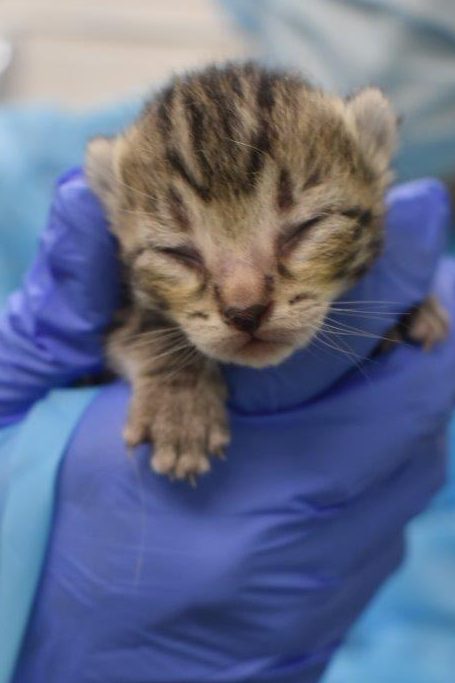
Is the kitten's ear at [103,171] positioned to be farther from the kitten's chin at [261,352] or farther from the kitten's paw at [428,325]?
the kitten's paw at [428,325]

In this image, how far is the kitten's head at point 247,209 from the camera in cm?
104

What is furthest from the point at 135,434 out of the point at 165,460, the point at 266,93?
the point at 266,93

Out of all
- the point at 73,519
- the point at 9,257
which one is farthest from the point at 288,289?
the point at 9,257

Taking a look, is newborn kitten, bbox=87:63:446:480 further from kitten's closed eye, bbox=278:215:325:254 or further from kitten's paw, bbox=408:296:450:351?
kitten's paw, bbox=408:296:450:351

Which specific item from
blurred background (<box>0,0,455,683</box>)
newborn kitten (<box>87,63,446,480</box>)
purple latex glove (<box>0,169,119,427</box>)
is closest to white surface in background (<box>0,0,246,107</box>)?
blurred background (<box>0,0,455,683</box>)

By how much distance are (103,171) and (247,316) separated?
1.47 ft

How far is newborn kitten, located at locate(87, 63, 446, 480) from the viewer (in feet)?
3.42

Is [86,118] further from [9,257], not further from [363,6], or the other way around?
[363,6]

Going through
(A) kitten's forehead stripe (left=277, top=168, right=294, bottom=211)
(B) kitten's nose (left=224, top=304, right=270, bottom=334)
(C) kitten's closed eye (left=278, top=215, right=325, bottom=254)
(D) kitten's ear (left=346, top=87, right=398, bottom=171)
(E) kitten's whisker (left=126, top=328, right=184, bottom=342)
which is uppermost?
(D) kitten's ear (left=346, top=87, right=398, bottom=171)

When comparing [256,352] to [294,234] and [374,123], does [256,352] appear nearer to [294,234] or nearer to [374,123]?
[294,234]

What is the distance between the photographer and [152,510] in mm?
1308

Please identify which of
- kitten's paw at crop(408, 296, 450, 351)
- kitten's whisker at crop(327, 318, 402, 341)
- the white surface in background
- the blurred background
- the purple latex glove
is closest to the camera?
kitten's whisker at crop(327, 318, 402, 341)

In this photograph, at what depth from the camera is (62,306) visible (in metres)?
1.40

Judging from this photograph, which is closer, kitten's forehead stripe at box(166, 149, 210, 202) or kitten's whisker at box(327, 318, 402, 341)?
kitten's forehead stripe at box(166, 149, 210, 202)
